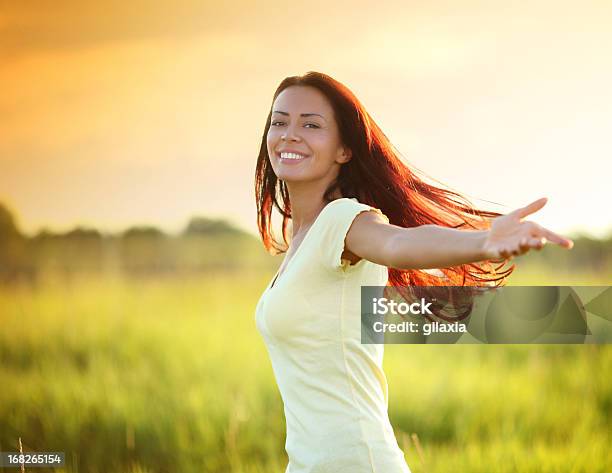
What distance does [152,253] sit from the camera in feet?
29.3

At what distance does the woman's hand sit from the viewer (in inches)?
65.9

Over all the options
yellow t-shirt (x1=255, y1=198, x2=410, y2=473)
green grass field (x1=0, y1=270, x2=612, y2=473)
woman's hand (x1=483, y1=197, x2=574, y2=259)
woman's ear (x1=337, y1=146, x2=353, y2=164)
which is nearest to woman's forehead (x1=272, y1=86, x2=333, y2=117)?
woman's ear (x1=337, y1=146, x2=353, y2=164)

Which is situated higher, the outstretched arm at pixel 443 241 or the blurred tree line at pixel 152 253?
the outstretched arm at pixel 443 241

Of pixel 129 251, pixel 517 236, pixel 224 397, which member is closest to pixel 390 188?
pixel 517 236

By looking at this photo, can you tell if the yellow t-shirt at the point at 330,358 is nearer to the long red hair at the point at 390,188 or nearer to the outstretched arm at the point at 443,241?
the outstretched arm at the point at 443,241

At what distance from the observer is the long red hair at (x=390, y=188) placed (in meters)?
2.51

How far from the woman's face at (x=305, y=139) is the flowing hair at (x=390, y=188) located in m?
0.02

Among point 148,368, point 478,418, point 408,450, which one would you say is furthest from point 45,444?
point 478,418

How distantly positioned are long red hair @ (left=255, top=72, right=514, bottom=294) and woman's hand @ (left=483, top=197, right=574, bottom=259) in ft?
2.51

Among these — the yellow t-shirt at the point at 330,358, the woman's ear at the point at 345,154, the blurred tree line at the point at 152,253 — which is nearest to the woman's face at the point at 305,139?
the woman's ear at the point at 345,154

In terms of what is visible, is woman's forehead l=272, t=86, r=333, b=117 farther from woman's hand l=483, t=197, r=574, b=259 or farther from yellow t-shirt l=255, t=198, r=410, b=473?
woman's hand l=483, t=197, r=574, b=259

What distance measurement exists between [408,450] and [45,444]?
166 cm

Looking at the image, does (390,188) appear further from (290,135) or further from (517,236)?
(517,236)

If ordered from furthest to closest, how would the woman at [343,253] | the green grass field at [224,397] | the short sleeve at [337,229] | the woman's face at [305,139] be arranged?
the green grass field at [224,397]
the woman's face at [305,139]
the short sleeve at [337,229]
the woman at [343,253]
